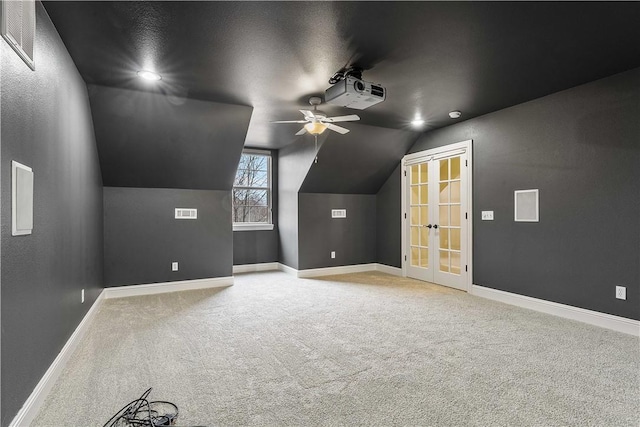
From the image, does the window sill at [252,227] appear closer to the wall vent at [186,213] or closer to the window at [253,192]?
the window at [253,192]

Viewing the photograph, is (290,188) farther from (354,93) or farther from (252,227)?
(354,93)

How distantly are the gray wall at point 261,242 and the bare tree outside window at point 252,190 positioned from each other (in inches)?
5.1

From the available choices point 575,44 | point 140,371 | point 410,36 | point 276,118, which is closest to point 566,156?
point 575,44

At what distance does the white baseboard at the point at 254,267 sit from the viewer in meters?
6.88

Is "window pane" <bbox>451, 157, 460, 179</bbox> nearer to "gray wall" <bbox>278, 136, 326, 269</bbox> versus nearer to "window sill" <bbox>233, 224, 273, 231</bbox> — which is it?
"gray wall" <bbox>278, 136, 326, 269</bbox>

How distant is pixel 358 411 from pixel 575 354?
83.2 inches

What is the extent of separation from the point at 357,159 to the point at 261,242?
2.68 m

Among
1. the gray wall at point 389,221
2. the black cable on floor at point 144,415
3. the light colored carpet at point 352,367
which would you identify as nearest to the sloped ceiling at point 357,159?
Answer: the gray wall at point 389,221

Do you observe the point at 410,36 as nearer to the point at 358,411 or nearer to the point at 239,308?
the point at 358,411

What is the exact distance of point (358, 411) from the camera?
6.76 feet

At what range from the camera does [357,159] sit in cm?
607

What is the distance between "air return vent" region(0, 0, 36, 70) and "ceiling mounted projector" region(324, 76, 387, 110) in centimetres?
230

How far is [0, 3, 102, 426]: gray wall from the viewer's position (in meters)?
1.78

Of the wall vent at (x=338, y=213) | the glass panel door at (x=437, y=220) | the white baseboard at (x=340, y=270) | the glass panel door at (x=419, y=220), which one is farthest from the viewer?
the wall vent at (x=338, y=213)
